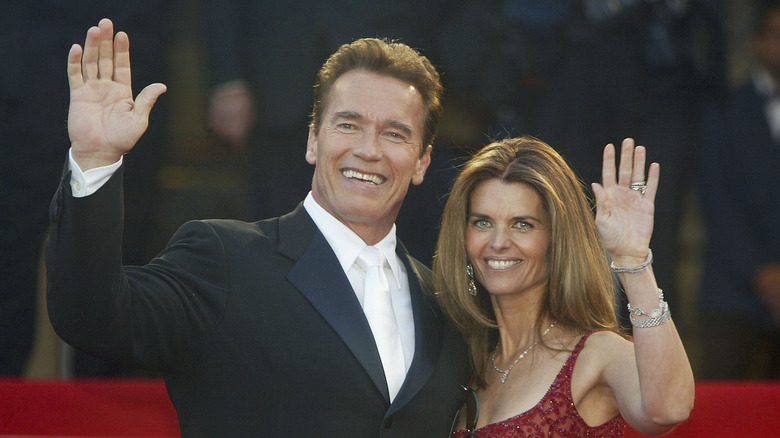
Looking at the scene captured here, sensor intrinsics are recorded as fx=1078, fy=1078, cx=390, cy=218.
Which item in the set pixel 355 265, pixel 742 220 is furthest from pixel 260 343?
pixel 742 220

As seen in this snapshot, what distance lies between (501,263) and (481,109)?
4.73 ft

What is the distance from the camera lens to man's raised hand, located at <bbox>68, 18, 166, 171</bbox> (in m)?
2.00

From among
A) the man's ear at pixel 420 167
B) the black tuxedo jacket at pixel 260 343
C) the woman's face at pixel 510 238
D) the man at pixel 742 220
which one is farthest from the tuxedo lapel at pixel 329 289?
the man at pixel 742 220

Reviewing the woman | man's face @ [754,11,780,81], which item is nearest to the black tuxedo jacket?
the woman

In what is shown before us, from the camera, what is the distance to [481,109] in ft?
13.6

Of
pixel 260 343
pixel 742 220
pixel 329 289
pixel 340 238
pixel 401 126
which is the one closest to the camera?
pixel 260 343

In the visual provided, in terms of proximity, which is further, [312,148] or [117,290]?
[312,148]

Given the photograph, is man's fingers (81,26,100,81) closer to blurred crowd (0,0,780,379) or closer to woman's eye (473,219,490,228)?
woman's eye (473,219,490,228)

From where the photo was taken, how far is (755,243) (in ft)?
13.5

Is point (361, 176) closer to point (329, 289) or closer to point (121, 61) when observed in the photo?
point (329, 289)

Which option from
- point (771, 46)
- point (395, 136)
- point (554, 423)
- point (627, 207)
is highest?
point (771, 46)

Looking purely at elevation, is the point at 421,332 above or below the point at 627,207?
below

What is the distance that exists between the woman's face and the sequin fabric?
0.27 m

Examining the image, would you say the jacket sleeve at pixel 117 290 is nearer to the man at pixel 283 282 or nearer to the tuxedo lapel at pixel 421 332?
the man at pixel 283 282
